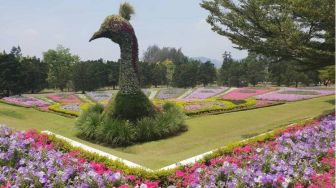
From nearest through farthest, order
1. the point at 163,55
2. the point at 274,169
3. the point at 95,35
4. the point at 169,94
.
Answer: the point at 274,169 → the point at 95,35 → the point at 169,94 → the point at 163,55

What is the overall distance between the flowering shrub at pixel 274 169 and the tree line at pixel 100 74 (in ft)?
94.3

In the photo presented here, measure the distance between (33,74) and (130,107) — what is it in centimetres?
3215

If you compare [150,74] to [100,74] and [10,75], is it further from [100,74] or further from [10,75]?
[10,75]

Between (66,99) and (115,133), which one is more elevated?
(66,99)

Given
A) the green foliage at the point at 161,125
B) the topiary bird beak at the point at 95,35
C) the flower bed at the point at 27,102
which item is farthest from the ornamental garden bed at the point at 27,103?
the green foliage at the point at 161,125

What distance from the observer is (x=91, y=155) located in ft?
27.5

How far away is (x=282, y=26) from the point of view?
13.3 meters

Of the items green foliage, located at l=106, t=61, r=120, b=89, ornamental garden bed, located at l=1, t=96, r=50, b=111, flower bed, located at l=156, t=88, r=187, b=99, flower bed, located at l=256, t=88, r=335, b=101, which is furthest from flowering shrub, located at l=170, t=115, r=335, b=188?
green foliage, located at l=106, t=61, r=120, b=89

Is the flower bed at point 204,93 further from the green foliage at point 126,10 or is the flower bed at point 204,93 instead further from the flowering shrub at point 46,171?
the flowering shrub at point 46,171

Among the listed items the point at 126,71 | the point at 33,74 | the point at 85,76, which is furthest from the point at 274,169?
the point at 33,74

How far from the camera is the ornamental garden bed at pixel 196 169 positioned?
5.58 meters

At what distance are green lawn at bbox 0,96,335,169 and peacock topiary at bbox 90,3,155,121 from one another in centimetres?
184

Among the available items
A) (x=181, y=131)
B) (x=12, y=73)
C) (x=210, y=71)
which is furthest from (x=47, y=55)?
(x=181, y=131)

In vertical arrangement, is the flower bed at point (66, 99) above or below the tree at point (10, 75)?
below
